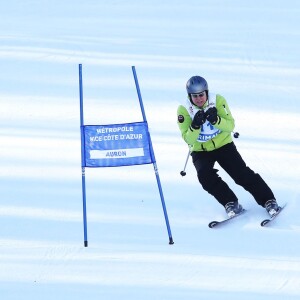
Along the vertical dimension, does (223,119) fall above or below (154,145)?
above

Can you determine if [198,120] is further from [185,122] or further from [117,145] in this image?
[117,145]

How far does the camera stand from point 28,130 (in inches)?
372

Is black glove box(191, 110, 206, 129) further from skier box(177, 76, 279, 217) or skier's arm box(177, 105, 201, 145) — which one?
skier's arm box(177, 105, 201, 145)

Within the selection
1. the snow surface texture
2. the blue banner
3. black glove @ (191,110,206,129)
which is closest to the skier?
black glove @ (191,110,206,129)

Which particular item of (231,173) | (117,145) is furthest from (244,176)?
(117,145)

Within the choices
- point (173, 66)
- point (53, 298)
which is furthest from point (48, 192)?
point (173, 66)

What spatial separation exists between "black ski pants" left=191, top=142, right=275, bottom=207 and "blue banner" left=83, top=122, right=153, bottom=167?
2.09ft

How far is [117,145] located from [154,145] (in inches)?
94.5

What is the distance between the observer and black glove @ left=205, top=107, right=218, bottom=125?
21.7ft

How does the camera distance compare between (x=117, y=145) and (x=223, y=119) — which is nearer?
(x=117, y=145)

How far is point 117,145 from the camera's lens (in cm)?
649

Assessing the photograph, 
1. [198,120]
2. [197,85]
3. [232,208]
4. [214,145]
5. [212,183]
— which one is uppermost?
[197,85]

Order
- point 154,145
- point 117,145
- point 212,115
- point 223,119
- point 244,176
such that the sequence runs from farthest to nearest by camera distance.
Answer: point 154,145 → point 244,176 → point 223,119 → point 212,115 → point 117,145

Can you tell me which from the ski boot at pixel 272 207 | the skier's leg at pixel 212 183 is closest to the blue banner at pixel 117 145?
the skier's leg at pixel 212 183
